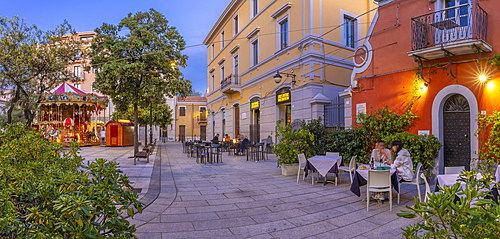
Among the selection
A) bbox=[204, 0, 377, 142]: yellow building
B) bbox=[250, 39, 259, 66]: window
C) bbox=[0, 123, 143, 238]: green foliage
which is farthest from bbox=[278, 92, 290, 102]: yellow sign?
bbox=[0, 123, 143, 238]: green foliage

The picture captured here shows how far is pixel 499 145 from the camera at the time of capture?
20.4ft

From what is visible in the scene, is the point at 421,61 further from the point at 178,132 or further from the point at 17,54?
the point at 178,132

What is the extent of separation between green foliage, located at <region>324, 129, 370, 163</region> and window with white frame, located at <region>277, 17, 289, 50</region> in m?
7.97

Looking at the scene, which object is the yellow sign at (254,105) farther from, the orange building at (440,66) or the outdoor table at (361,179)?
the outdoor table at (361,179)

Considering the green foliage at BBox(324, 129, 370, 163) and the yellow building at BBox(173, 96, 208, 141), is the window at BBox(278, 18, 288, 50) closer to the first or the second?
the green foliage at BBox(324, 129, 370, 163)

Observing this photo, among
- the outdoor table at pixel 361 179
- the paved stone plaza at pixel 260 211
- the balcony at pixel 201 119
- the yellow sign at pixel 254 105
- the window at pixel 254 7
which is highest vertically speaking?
the window at pixel 254 7

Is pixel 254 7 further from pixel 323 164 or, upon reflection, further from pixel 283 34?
pixel 323 164

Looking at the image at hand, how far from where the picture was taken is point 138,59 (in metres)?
12.0

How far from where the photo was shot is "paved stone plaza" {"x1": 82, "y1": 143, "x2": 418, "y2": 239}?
3740mm

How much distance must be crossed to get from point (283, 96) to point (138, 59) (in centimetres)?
800

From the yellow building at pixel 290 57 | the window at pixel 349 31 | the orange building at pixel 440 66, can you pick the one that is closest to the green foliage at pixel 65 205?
the orange building at pixel 440 66

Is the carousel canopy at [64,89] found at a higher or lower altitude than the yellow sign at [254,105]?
higher

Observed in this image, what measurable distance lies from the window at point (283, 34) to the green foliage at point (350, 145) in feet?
26.2

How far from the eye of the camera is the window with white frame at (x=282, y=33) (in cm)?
1514
